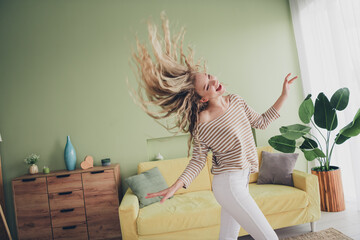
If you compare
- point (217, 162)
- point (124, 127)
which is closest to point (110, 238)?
point (124, 127)

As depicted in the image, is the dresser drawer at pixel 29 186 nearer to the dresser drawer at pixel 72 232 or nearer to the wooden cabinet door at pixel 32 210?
the wooden cabinet door at pixel 32 210

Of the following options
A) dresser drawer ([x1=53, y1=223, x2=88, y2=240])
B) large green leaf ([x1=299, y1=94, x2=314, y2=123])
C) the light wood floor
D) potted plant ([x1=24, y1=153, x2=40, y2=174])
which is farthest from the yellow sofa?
potted plant ([x1=24, y1=153, x2=40, y2=174])

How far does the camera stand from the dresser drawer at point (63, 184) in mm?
3111

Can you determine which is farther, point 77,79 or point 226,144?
point 77,79

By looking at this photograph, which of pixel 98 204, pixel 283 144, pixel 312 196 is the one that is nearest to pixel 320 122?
pixel 283 144

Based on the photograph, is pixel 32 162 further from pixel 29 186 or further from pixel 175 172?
pixel 175 172

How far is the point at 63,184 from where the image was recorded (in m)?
3.12

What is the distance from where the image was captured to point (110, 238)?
313 cm

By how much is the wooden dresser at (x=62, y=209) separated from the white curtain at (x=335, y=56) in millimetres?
2835

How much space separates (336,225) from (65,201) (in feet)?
9.54

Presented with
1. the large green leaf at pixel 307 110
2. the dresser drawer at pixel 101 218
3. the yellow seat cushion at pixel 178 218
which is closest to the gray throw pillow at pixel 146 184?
the yellow seat cushion at pixel 178 218

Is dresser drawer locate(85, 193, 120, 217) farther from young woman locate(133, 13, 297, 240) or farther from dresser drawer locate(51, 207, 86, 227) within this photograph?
young woman locate(133, 13, 297, 240)

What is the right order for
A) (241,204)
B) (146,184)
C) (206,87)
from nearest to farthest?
(241,204)
(206,87)
(146,184)

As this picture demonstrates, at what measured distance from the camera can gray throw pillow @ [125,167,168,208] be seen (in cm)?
281
